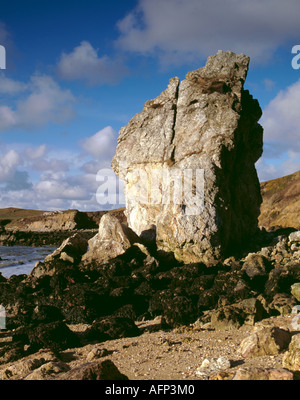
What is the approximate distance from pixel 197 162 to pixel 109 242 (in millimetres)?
6149

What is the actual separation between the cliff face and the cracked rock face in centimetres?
2495

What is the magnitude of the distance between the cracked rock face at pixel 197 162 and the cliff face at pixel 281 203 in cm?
2495

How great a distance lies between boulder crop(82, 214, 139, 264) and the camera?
60.6 feet

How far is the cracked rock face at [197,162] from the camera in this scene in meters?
17.3

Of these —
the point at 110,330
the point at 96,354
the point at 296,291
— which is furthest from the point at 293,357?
the point at 296,291

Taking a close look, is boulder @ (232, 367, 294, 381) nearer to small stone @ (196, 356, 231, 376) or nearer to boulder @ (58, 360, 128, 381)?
small stone @ (196, 356, 231, 376)

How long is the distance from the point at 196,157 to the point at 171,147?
78.2 inches

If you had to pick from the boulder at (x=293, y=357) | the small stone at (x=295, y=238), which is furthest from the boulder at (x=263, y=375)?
Answer: the small stone at (x=295, y=238)

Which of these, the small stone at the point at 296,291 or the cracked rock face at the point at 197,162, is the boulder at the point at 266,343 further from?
the cracked rock face at the point at 197,162

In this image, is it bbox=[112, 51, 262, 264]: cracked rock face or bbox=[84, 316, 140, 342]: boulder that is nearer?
bbox=[84, 316, 140, 342]: boulder

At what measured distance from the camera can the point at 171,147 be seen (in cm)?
1973

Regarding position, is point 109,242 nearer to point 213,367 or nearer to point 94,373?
point 213,367

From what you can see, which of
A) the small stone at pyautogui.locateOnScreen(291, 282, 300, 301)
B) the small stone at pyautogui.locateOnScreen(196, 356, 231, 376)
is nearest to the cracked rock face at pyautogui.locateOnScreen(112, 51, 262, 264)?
the small stone at pyautogui.locateOnScreen(291, 282, 300, 301)
